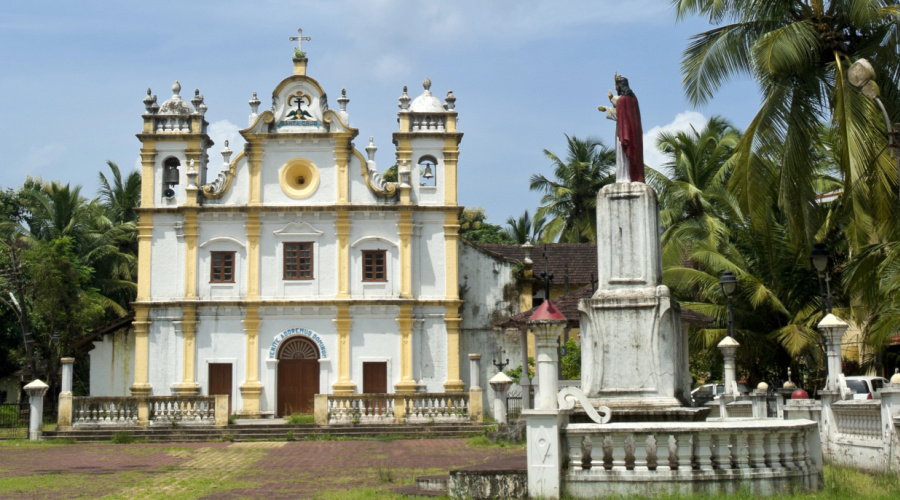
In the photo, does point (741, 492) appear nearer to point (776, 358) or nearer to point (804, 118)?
point (804, 118)

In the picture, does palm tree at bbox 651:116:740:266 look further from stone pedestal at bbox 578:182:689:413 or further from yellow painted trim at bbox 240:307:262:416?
stone pedestal at bbox 578:182:689:413

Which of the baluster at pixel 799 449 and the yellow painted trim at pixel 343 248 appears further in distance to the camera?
the yellow painted trim at pixel 343 248

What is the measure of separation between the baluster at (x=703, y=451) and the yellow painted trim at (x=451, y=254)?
2119 cm

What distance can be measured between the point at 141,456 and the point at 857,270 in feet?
46.0

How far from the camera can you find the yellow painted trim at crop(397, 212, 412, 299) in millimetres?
30688

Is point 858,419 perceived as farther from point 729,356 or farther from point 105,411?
point 105,411

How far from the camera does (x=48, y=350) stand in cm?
3447

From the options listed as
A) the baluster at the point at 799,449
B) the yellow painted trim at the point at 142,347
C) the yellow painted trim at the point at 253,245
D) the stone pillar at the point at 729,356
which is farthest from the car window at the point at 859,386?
the yellow painted trim at the point at 142,347

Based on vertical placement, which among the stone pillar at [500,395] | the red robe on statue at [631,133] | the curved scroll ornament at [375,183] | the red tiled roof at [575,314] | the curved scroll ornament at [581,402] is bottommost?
the stone pillar at [500,395]

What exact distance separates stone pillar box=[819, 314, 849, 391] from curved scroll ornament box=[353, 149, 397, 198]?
56.8 feet

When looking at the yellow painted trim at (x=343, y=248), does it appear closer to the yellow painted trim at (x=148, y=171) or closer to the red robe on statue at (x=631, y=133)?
the yellow painted trim at (x=148, y=171)

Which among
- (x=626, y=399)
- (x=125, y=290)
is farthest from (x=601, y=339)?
(x=125, y=290)

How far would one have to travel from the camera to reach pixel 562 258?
3466 centimetres

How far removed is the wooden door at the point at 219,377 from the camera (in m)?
30.5
